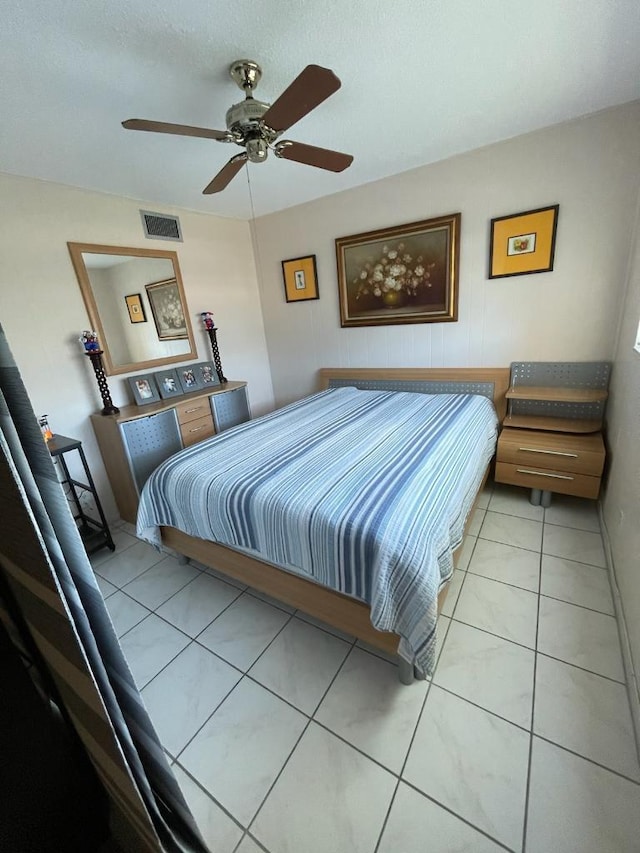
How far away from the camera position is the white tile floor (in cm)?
100

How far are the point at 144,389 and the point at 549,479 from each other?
10.00 ft

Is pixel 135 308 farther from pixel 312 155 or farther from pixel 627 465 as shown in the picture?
pixel 627 465

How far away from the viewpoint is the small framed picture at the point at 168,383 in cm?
288

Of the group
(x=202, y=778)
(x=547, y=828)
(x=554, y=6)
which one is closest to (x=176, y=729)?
(x=202, y=778)

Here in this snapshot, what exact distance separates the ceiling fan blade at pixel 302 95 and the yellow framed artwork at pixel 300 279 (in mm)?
2009

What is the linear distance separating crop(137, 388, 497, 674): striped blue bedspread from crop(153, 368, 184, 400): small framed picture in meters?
0.94

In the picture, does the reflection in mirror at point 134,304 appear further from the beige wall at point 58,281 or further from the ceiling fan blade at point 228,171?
the ceiling fan blade at point 228,171

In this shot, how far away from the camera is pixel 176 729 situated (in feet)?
4.27

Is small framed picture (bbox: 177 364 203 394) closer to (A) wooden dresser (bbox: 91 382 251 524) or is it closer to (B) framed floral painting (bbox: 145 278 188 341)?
(A) wooden dresser (bbox: 91 382 251 524)

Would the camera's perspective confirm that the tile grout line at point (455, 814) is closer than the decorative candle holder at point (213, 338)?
Yes

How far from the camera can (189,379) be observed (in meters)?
3.10

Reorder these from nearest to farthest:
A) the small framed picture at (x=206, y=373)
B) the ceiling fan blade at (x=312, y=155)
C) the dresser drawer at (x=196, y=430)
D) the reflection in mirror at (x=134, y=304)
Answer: the ceiling fan blade at (x=312, y=155)
the reflection in mirror at (x=134, y=304)
the dresser drawer at (x=196, y=430)
the small framed picture at (x=206, y=373)

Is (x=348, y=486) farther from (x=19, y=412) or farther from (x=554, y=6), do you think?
(x=554, y=6)

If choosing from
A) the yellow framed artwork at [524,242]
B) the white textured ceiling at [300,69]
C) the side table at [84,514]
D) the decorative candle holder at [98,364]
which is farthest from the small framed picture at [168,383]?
the yellow framed artwork at [524,242]
